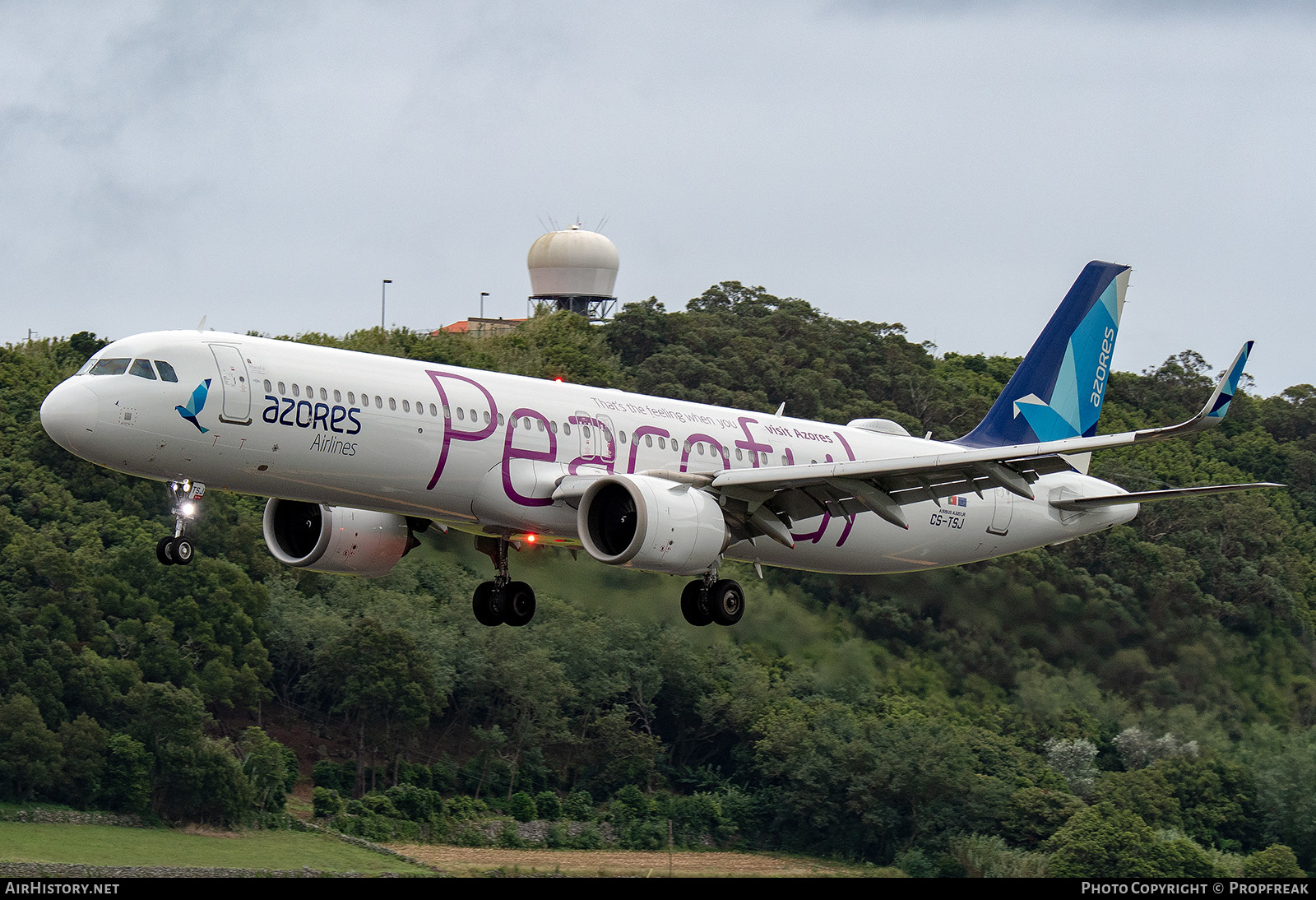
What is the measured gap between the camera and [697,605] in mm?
31922

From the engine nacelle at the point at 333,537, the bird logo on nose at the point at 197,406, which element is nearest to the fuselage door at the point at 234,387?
the bird logo on nose at the point at 197,406

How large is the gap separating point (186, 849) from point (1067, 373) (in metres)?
42.9

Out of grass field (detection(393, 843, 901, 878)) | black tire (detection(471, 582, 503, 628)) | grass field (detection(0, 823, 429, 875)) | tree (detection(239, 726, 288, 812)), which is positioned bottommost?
grass field (detection(393, 843, 901, 878))

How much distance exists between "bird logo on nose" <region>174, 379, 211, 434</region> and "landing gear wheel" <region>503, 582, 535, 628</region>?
8.66m

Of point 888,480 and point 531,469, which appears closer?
point 531,469

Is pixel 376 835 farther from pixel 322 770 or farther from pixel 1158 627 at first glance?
pixel 1158 627

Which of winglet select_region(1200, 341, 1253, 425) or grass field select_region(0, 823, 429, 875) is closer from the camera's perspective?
winglet select_region(1200, 341, 1253, 425)

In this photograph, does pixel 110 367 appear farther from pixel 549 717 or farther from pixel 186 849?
pixel 549 717

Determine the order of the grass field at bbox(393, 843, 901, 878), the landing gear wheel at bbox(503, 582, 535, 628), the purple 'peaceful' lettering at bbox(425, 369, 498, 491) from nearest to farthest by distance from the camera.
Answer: the purple 'peaceful' lettering at bbox(425, 369, 498, 491) < the landing gear wheel at bbox(503, 582, 535, 628) < the grass field at bbox(393, 843, 901, 878)

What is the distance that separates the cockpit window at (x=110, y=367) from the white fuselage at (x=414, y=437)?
12cm

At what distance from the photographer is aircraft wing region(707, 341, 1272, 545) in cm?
2939

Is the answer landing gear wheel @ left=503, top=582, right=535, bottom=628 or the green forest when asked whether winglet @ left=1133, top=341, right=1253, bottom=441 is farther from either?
the green forest

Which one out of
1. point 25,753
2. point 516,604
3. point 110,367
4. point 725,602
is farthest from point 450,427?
point 25,753

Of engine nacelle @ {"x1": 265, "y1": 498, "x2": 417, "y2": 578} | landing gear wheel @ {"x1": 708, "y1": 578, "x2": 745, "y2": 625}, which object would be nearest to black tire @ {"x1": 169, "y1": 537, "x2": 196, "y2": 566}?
engine nacelle @ {"x1": 265, "y1": 498, "x2": 417, "y2": 578}
